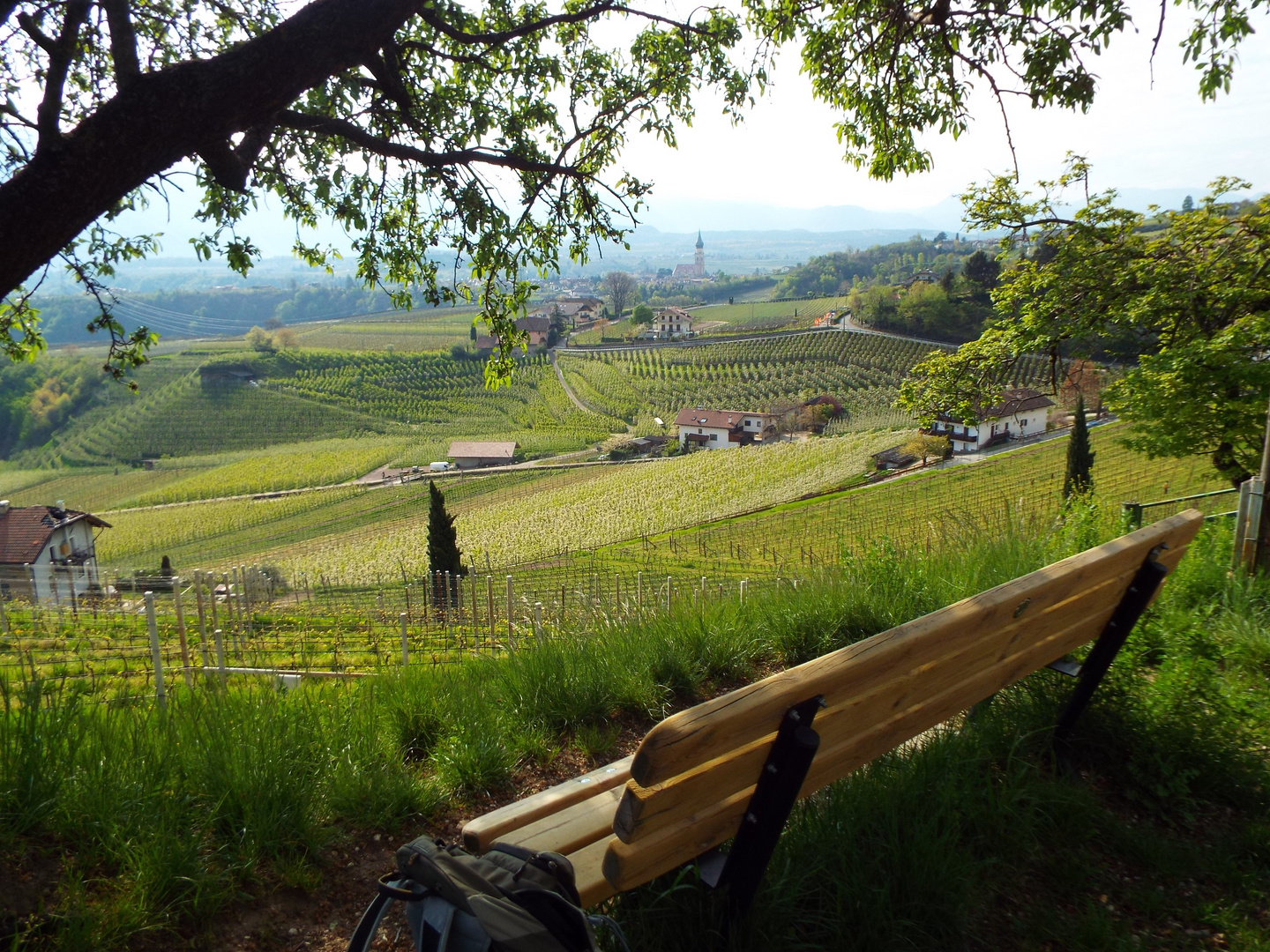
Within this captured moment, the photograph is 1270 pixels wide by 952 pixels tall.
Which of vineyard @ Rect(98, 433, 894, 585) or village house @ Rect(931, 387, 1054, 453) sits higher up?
village house @ Rect(931, 387, 1054, 453)

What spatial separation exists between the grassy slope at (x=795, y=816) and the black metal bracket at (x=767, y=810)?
0.34 ft

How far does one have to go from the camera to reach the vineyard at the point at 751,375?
242 feet

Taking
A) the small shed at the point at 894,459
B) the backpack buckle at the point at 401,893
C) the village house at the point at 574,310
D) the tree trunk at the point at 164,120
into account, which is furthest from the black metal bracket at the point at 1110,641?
the village house at the point at 574,310

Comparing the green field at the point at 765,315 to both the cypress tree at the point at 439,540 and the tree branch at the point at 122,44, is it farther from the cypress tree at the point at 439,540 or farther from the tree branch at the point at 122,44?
the tree branch at the point at 122,44

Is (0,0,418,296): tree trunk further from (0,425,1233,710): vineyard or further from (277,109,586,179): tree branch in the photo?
(0,425,1233,710): vineyard

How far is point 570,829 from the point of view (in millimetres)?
1893

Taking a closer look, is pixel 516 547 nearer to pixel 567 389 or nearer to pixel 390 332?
pixel 567 389

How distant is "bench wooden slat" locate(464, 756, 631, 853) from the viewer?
189cm

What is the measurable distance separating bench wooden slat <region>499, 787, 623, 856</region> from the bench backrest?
0.93 feet

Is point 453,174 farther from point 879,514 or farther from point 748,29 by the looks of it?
point 879,514

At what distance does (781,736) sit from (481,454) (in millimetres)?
69813

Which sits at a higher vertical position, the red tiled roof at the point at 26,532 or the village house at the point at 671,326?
the village house at the point at 671,326

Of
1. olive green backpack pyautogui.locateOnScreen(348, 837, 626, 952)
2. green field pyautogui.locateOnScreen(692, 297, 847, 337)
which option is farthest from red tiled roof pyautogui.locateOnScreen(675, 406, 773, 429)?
olive green backpack pyautogui.locateOnScreen(348, 837, 626, 952)

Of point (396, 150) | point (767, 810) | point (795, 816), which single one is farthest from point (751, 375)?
point (767, 810)
